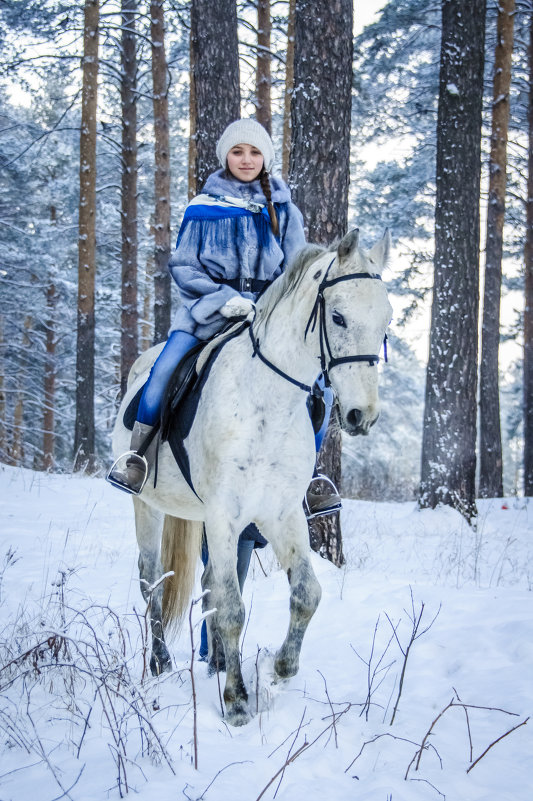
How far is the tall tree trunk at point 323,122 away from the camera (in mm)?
5480

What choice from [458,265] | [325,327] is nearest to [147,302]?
[458,265]

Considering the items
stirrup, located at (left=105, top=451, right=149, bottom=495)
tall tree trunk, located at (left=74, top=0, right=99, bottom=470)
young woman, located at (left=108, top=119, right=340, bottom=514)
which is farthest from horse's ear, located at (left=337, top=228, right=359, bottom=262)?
tall tree trunk, located at (left=74, top=0, right=99, bottom=470)

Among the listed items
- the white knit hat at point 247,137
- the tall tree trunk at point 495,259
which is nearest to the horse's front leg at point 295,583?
the white knit hat at point 247,137

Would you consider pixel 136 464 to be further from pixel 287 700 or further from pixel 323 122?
pixel 323 122

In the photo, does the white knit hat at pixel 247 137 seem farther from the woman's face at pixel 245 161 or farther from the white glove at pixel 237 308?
the white glove at pixel 237 308

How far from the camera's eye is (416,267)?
49.5ft

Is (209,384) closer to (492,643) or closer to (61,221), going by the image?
(492,643)

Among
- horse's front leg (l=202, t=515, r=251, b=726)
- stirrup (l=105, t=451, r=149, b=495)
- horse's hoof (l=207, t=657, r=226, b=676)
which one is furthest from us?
stirrup (l=105, t=451, r=149, b=495)

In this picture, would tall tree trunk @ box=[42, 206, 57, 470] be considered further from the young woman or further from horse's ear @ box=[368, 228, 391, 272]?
horse's ear @ box=[368, 228, 391, 272]

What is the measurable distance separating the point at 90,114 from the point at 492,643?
13.6 meters

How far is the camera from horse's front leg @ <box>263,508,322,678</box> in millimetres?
2832

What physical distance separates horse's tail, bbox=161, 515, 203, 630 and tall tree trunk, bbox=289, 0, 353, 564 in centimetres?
205

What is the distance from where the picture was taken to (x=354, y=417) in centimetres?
229

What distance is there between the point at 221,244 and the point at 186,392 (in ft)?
2.99
